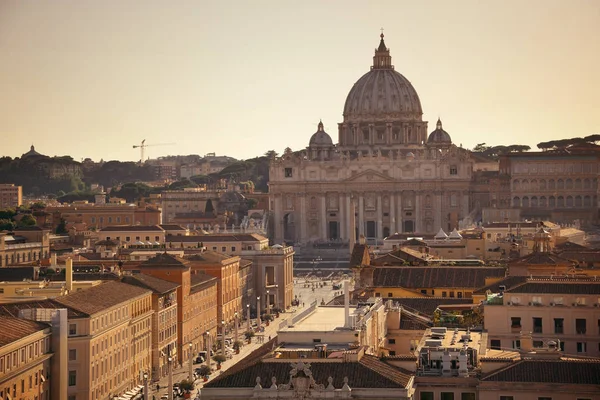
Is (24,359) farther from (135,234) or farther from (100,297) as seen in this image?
(135,234)

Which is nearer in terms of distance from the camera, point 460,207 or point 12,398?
point 12,398

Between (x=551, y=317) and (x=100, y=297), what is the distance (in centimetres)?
1767

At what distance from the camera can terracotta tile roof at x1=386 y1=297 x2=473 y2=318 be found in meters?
48.8

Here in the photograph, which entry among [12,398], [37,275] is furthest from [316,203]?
[12,398]

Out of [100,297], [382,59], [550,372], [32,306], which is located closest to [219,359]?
[100,297]

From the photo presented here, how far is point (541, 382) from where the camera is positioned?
31.8m

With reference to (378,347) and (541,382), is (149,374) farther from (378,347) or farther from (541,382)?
(541,382)

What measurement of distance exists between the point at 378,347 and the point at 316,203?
13284 cm

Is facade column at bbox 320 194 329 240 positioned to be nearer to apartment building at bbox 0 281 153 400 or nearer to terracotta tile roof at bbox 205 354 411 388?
apartment building at bbox 0 281 153 400

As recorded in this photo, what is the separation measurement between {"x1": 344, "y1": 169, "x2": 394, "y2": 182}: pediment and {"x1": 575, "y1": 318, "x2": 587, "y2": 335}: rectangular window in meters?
129

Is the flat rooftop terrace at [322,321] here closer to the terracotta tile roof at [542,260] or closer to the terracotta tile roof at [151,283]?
the terracotta tile roof at [542,260]

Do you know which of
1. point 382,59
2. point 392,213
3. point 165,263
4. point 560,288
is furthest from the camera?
point 382,59

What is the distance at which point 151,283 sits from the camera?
6381cm

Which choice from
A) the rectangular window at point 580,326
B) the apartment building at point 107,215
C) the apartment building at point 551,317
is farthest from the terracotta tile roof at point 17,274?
the apartment building at point 107,215
